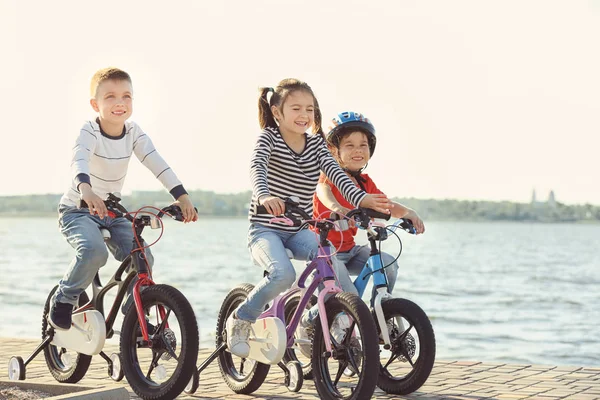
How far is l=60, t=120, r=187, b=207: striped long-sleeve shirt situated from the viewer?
6.29 metres

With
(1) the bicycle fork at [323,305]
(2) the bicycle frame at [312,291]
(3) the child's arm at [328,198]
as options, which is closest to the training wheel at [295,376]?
(2) the bicycle frame at [312,291]

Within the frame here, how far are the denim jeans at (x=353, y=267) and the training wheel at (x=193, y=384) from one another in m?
0.71

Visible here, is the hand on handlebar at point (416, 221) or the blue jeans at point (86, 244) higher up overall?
the hand on handlebar at point (416, 221)

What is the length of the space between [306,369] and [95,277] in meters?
1.39

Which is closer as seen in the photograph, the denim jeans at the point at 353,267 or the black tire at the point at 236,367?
the denim jeans at the point at 353,267

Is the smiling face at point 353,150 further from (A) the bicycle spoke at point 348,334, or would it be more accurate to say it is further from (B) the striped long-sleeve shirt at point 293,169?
(A) the bicycle spoke at point 348,334

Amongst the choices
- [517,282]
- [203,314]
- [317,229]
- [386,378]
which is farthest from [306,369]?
[517,282]

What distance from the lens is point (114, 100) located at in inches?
250

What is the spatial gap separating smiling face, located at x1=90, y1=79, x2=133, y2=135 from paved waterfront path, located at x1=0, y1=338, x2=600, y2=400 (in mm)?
1589

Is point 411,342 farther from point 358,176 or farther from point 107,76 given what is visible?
point 107,76

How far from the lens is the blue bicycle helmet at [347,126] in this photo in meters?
6.96

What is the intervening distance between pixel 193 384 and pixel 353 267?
1233mm

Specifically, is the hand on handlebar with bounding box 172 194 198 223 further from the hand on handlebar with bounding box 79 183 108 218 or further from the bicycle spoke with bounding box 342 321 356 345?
the bicycle spoke with bounding box 342 321 356 345

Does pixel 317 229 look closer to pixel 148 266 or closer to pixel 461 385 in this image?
pixel 148 266
